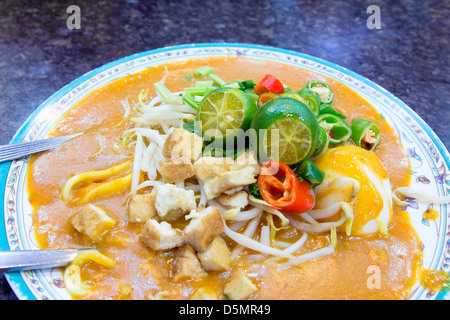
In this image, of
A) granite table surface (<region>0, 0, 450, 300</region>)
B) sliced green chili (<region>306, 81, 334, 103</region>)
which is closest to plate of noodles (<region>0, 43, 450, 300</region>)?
sliced green chili (<region>306, 81, 334, 103</region>)

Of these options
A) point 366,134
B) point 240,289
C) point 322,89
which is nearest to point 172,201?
point 240,289

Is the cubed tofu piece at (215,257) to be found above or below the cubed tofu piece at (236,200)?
below

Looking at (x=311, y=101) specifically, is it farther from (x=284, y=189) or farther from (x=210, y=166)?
(x=210, y=166)

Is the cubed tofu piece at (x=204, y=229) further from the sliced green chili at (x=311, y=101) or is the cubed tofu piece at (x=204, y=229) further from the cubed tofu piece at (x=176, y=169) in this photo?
the sliced green chili at (x=311, y=101)

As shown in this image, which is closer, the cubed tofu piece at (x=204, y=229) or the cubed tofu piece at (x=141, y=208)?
the cubed tofu piece at (x=204, y=229)

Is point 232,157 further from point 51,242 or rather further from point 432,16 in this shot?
point 432,16

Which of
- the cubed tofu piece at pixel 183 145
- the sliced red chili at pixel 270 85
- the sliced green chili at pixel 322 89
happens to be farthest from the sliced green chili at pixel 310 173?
the sliced green chili at pixel 322 89

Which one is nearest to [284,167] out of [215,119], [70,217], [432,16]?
[215,119]

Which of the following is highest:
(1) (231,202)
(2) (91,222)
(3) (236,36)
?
(3) (236,36)
